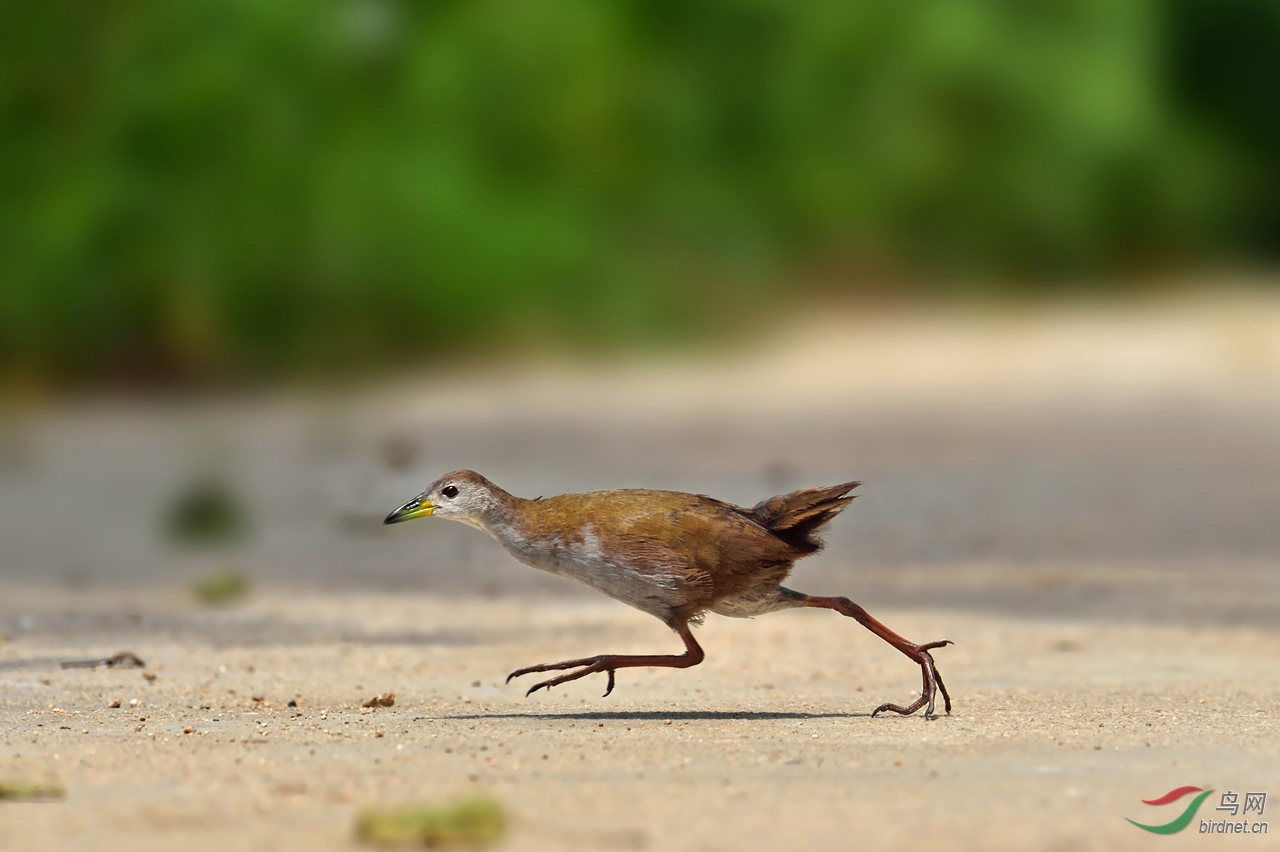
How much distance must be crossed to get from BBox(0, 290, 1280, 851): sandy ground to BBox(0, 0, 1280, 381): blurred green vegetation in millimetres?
1141

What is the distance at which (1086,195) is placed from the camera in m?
20.5

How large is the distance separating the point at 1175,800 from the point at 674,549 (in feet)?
7.28

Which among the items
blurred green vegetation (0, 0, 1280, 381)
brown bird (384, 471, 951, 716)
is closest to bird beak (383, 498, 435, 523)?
brown bird (384, 471, 951, 716)

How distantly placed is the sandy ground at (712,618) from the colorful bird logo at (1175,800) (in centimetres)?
5

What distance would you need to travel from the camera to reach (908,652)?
6590mm

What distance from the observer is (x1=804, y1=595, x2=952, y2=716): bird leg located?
20.9 feet

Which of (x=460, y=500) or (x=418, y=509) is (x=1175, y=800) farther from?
(x=418, y=509)

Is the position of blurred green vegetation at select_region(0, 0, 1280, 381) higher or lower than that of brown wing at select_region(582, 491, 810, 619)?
higher

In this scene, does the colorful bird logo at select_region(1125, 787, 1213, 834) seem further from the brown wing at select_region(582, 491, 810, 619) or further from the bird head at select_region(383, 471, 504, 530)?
the bird head at select_region(383, 471, 504, 530)

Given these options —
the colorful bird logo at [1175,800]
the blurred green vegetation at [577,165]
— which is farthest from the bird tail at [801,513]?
the blurred green vegetation at [577,165]

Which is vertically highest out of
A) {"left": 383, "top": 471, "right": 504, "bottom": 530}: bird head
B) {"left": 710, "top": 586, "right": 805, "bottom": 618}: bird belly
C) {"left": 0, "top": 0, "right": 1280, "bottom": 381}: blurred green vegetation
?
{"left": 0, "top": 0, "right": 1280, "bottom": 381}: blurred green vegetation

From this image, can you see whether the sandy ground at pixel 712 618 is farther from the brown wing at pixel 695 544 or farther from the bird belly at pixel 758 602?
the brown wing at pixel 695 544

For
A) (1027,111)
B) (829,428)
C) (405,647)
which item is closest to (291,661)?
(405,647)

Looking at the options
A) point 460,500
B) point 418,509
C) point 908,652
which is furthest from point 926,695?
point 418,509
